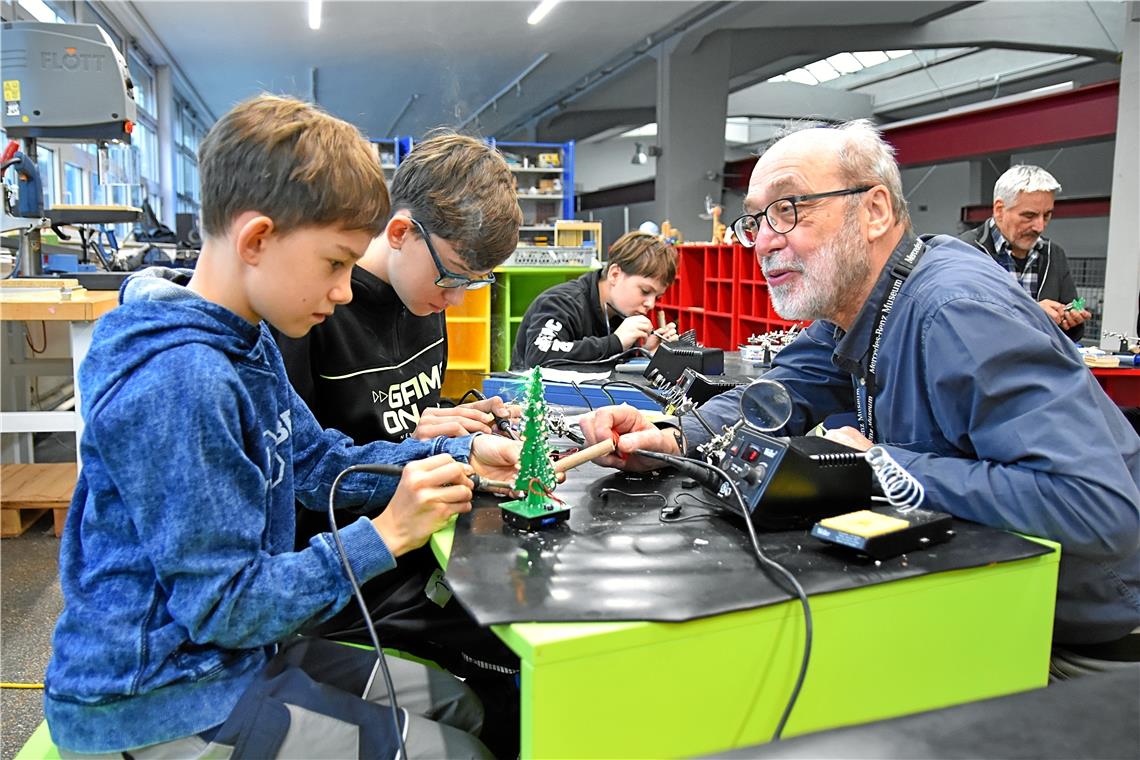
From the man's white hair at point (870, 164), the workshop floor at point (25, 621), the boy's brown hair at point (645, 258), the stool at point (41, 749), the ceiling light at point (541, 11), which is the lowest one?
the workshop floor at point (25, 621)

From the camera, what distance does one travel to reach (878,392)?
1.40 metres

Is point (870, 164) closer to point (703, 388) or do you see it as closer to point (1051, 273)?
point (703, 388)

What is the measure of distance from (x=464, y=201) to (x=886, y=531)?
1.06 meters

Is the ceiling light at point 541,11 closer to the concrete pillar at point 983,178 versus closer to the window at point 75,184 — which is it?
the window at point 75,184

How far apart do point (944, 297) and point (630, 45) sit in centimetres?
1058

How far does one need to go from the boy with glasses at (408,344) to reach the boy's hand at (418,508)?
49cm

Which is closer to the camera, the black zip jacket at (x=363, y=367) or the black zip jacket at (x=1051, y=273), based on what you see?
the black zip jacket at (x=363, y=367)

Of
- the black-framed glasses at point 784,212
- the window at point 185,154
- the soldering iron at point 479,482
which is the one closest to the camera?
the soldering iron at point 479,482

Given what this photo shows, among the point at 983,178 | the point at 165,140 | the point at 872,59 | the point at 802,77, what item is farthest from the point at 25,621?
the point at 802,77

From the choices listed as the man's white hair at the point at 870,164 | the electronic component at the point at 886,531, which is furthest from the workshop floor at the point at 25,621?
the man's white hair at the point at 870,164

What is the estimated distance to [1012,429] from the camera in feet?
3.66

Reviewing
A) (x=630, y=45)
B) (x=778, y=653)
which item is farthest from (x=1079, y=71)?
(x=778, y=653)

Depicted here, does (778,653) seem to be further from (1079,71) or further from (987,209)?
(1079,71)

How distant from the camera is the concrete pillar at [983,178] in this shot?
39.7 feet
